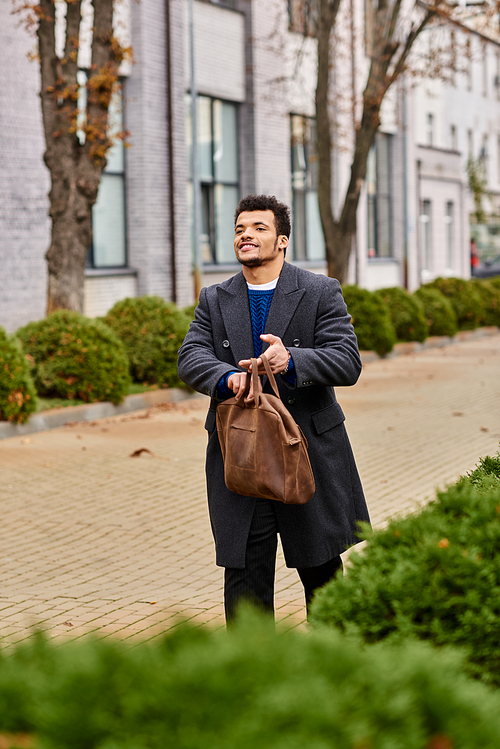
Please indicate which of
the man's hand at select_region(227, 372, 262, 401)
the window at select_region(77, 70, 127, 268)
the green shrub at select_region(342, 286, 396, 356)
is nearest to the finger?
the man's hand at select_region(227, 372, 262, 401)

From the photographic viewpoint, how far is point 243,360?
4.08 meters

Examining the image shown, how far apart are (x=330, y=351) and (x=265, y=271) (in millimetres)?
420

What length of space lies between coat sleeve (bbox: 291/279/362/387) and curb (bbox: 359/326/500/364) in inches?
644

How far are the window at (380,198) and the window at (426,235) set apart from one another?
15.5ft

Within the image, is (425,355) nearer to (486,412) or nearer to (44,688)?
(486,412)

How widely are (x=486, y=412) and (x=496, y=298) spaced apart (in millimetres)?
16437

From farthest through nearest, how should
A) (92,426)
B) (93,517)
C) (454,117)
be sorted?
(454,117), (92,426), (93,517)

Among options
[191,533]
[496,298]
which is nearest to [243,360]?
[191,533]

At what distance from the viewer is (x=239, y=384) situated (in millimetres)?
3920

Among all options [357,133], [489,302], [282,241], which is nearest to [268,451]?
→ [282,241]

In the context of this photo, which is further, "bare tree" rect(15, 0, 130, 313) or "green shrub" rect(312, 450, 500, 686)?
"bare tree" rect(15, 0, 130, 313)

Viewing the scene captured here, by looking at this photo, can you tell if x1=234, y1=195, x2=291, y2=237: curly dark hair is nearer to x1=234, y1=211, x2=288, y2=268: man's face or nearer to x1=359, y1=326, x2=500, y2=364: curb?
x1=234, y1=211, x2=288, y2=268: man's face

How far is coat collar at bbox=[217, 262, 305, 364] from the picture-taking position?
14.0 ft

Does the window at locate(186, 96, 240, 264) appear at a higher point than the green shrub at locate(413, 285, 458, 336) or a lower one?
higher
